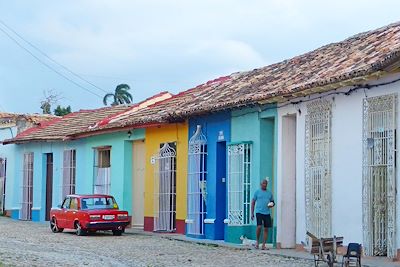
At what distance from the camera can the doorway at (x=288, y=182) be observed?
19.1m

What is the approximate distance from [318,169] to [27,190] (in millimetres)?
19727

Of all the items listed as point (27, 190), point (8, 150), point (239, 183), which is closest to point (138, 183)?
point (239, 183)

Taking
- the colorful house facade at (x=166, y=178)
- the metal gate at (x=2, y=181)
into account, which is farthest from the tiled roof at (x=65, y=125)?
the colorful house facade at (x=166, y=178)

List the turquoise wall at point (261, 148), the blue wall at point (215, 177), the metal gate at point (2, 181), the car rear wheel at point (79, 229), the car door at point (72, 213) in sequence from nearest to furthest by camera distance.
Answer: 1. the turquoise wall at point (261, 148)
2. the blue wall at point (215, 177)
3. the car rear wheel at point (79, 229)
4. the car door at point (72, 213)
5. the metal gate at point (2, 181)

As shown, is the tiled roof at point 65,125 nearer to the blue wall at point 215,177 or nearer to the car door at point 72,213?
the car door at point 72,213

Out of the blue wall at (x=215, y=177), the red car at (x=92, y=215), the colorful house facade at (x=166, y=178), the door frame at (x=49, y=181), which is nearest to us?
the blue wall at (x=215, y=177)

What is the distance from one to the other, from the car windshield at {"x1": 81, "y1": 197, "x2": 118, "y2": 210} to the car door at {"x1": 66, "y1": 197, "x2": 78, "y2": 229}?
322 millimetres

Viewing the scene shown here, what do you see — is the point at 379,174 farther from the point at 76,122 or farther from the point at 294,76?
the point at 76,122

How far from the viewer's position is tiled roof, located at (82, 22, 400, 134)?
16.1 meters

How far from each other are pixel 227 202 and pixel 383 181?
658 cm

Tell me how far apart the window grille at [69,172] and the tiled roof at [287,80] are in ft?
6.92

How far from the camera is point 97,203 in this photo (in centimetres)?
2419

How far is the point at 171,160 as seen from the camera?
2461 centimetres

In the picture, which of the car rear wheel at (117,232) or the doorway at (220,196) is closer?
the doorway at (220,196)
